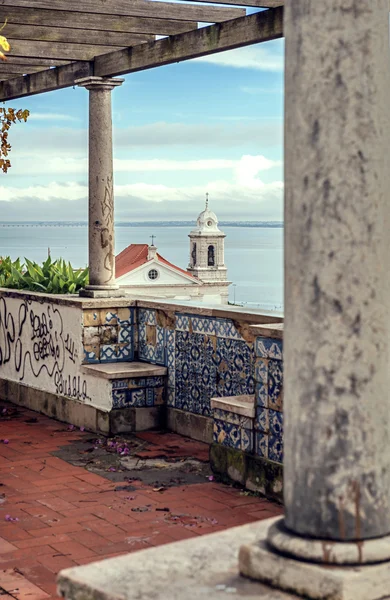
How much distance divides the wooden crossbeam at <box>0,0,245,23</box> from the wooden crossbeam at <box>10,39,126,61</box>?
0.96 m

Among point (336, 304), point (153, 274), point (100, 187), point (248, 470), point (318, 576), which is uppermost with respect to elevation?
point (100, 187)

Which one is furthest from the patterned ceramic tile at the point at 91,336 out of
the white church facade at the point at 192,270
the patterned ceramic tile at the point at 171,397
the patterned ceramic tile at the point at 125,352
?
the white church facade at the point at 192,270

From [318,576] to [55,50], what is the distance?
23.8ft

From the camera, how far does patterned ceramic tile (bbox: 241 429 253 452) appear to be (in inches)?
248

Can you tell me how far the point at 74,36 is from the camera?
8180 mm

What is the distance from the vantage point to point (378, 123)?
7.10ft

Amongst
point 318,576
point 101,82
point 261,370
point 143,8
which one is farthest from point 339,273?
point 101,82

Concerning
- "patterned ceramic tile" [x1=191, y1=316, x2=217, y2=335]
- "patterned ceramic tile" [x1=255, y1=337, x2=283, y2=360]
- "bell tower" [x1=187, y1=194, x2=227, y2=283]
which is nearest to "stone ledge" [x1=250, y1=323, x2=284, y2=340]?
"patterned ceramic tile" [x1=255, y1=337, x2=283, y2=360]

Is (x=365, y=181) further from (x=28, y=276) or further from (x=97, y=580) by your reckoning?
(x=28, y=276)

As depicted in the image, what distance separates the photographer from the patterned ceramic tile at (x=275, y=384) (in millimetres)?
6000

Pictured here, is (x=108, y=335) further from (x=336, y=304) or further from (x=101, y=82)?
(x=336, y=304)

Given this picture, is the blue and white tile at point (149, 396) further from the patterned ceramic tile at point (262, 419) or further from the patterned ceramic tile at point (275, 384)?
the patterned ceramic tile at point (275, 384)

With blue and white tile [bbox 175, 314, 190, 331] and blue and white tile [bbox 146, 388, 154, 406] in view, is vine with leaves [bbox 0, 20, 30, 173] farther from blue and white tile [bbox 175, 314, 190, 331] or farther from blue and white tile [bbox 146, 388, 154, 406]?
blue and white tile [bbox 146, 388, 154, 406]

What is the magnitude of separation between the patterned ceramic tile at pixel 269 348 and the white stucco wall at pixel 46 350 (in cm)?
225
